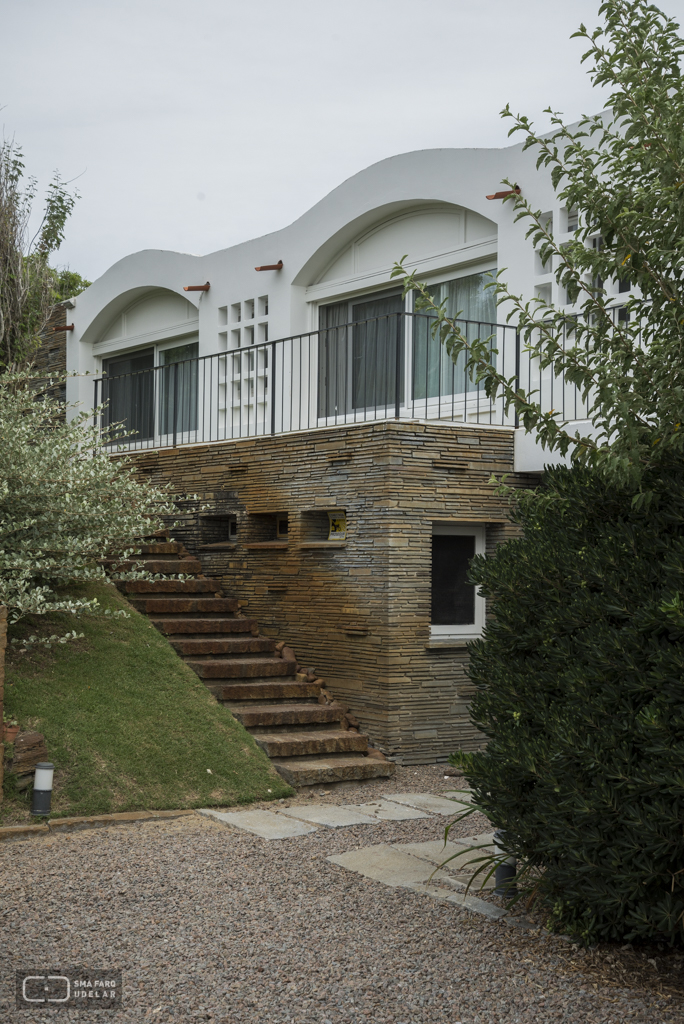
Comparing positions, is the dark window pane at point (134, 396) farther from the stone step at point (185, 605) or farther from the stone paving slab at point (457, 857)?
the stone paving slab at point (457, 857)

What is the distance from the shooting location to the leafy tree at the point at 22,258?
13062mm

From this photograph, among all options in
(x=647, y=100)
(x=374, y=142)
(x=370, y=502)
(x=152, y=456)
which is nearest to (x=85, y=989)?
(x=647, y=100)

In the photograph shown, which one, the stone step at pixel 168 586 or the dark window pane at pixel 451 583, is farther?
the stone step at pixel 168 586

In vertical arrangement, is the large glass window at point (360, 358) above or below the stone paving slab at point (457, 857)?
above

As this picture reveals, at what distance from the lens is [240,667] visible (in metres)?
9.11

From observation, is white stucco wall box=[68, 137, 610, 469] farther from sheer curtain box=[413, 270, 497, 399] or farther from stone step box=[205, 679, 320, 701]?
stone step box=[205, 679, 320, 701]

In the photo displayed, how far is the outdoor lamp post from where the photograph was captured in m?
6.46

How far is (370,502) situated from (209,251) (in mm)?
6225

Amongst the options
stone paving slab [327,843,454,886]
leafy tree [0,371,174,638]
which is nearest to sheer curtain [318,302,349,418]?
leafy tree [0,371,174,638]

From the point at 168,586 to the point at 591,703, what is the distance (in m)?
6.86

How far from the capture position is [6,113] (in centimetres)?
1282

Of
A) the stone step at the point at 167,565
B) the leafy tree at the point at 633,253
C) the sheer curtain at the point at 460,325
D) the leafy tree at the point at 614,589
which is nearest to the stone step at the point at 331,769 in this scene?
the stone step at the point at 167,565

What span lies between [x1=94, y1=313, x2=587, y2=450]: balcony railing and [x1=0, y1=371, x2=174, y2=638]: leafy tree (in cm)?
131

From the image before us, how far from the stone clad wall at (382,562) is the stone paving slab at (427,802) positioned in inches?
33.6
